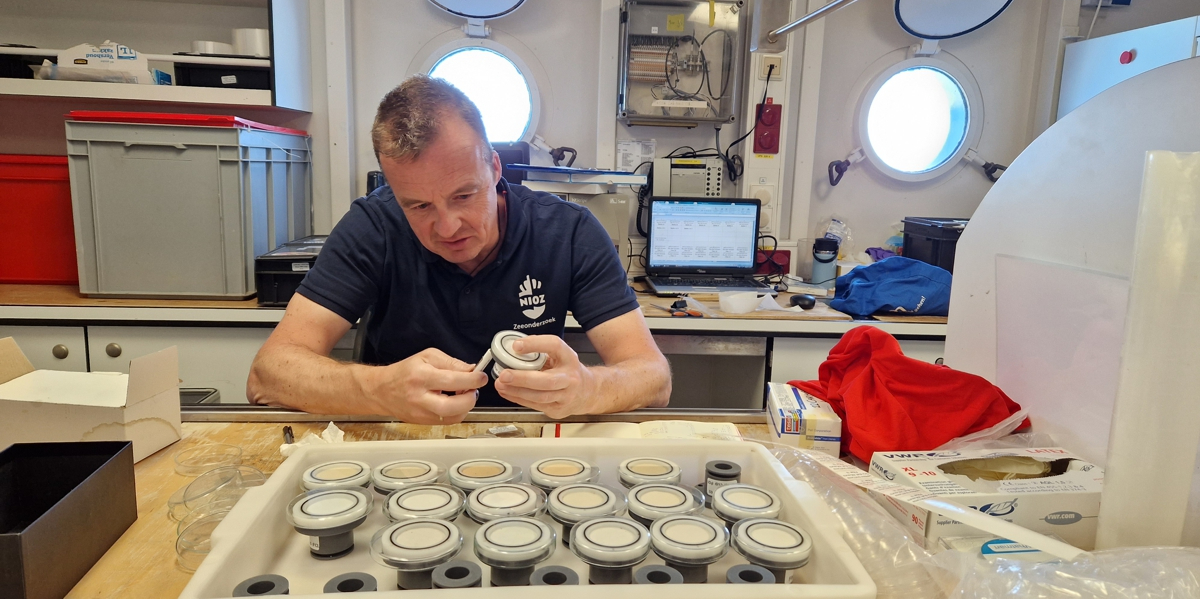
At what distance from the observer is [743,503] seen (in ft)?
2.31

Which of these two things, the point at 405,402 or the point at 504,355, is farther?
the point at 405,402

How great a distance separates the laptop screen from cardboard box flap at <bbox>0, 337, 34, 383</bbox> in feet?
6.82

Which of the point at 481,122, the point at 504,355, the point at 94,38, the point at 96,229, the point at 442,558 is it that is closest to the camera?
the point at 442,558

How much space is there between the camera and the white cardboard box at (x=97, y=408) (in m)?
0.94

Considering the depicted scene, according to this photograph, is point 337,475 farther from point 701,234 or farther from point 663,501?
point 701,234

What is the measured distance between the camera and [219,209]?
2.34 meters

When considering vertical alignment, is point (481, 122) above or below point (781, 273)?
above

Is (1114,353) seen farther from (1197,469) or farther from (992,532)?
(992,532)

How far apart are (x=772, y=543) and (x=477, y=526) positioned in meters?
0.28

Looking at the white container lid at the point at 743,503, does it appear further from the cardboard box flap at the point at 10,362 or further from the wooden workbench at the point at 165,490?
the cardboard box flap at the point at 10,362

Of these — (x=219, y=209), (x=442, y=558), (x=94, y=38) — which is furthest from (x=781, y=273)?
(x=94, y=38)

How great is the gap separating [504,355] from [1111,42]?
10.0ft

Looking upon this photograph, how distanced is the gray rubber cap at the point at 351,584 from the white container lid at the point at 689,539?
24 cm

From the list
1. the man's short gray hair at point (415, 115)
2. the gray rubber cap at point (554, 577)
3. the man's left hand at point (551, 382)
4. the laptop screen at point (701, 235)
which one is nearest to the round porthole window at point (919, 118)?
the laptop screen at point (701, 235)
